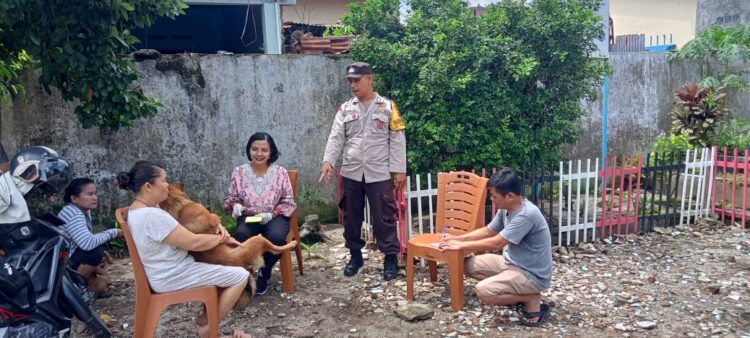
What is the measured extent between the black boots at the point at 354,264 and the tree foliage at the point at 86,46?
2.11 metres

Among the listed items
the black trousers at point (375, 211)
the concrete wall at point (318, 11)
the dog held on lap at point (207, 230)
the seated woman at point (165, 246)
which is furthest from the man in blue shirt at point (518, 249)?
the concrete wall at point (318, 11)

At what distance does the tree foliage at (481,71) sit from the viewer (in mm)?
6184

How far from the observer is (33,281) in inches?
134

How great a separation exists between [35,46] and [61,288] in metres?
1.65

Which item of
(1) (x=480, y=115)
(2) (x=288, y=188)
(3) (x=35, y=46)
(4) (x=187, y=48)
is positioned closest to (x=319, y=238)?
(2) (x=288, y=188)

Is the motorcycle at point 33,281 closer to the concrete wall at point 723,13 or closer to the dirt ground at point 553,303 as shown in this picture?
the dirt ground at point 553,303

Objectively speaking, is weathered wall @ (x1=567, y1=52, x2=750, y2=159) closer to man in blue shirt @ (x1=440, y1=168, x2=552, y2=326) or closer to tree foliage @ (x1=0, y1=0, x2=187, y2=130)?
man in blue shirt @ (x1=440, y1=168, x2=552, y2=326)

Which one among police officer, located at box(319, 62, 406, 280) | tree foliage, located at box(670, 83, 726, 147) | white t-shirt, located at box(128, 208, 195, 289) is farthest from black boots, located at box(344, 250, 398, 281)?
tree foliage, located at box(670, 83, 726, 147)

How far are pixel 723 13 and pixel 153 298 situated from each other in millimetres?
11530

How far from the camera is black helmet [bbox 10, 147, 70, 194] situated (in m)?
3.52

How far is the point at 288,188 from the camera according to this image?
4.96 m

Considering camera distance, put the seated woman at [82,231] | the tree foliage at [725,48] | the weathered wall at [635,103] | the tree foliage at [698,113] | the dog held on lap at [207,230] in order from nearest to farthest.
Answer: the dog held on lap at [207,230] → the seated woman at [82,231] → the tree foliage at [725,48] → the tree foliage at [698,113] → the weathered wall at [635,103]

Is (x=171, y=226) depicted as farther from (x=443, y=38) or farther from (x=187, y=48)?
(x=187, y=48)

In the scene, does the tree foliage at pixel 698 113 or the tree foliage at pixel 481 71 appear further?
the tree foliage at pixel 698 113
